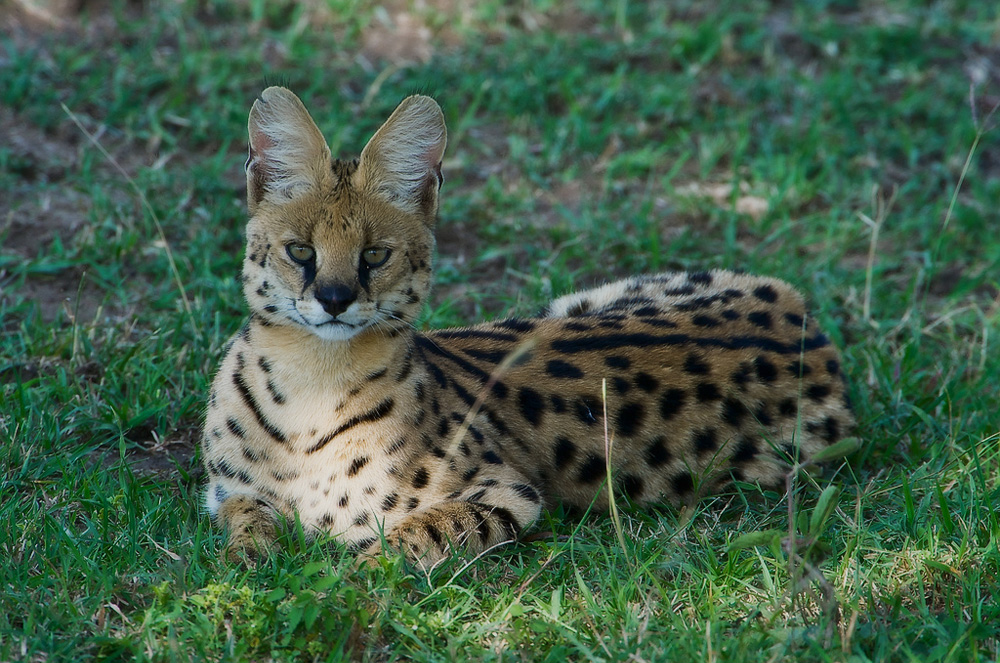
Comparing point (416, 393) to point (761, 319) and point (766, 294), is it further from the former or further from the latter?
point (766, 294)

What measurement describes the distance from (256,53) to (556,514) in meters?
4.81

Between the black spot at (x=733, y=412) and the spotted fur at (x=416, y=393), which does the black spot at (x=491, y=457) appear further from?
the black spot at (x=733, y=412)

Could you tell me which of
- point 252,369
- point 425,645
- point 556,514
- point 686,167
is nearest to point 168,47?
point 686,167

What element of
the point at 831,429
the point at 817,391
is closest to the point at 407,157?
the point at 817,391

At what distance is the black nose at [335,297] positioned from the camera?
13.4 ft

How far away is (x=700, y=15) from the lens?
934cm

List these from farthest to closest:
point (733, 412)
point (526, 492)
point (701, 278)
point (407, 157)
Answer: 1. point (701, 278)
2. point (733, 412)
3. point (526, 492)
4. point (407, 157)

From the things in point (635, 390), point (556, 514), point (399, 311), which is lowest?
point (556, 514)

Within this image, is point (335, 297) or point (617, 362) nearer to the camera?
point (335, 297)

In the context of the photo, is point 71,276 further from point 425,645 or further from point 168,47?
point 425,645

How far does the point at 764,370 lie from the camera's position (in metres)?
5.15

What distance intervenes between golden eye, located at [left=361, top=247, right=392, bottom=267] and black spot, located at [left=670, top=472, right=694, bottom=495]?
1609 mm

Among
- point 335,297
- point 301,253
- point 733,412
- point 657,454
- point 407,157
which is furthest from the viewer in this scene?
point 733,412

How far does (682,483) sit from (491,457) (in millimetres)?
885
